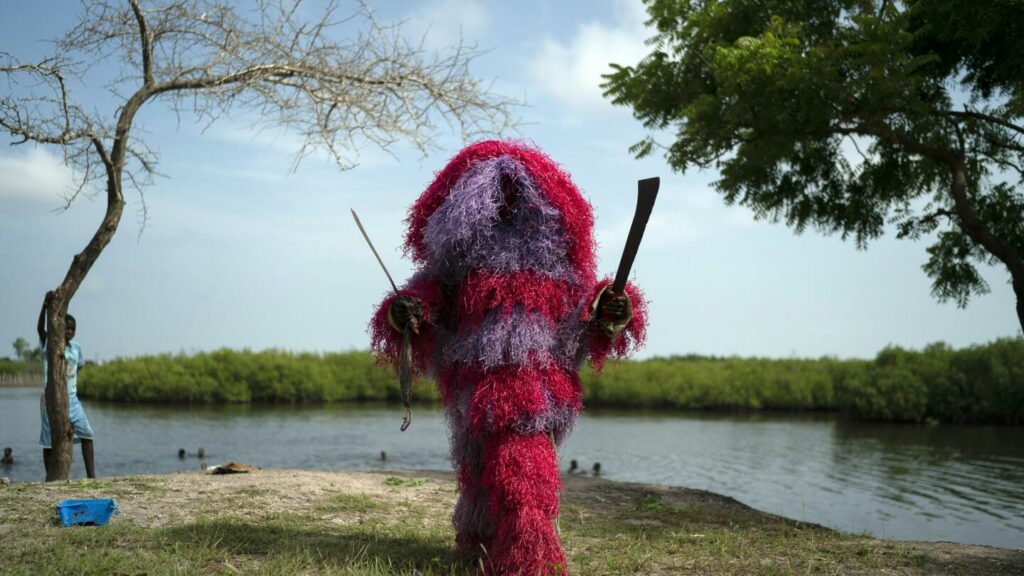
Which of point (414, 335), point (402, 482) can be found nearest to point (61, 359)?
point (402, 482)

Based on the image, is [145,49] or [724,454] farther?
[724,454]

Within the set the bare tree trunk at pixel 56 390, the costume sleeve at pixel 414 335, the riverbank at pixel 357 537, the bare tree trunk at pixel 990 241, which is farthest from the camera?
the bare tree trunk at pixel 990 241

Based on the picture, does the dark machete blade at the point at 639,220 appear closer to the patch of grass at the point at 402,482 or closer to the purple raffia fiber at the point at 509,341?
the purple raffia fiber at the point at 509,341

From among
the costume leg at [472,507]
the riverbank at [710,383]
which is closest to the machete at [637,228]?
the costume leg at [472,507]

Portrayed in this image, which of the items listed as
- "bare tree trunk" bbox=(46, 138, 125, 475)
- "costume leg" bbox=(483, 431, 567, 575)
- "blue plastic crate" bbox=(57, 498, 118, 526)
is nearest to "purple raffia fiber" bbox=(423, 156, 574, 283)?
"costume leg" bbox=(483, 431, 567, 575)

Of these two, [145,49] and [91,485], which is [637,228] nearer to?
[91,485]

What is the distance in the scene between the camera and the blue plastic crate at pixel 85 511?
18.5ft

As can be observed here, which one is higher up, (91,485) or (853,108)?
(853,108)

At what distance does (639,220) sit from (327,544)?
2.84 meters

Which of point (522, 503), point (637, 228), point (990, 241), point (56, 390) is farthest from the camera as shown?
point (990, 241)

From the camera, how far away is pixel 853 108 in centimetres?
982

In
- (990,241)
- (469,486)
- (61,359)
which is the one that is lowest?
(469,486)

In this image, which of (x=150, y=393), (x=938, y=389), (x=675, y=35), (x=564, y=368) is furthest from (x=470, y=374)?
(x=150, y=393)

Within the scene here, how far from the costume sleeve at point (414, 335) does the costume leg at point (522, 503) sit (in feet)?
2.20
